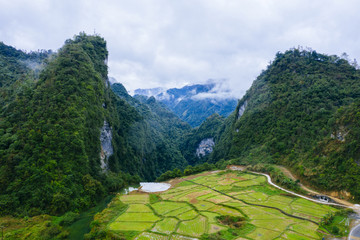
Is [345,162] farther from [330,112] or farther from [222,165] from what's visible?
[222,165]

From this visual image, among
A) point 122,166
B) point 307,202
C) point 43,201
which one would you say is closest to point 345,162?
point 307,202

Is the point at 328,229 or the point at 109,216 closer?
the point at 328,229

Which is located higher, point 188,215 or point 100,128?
point 100,128

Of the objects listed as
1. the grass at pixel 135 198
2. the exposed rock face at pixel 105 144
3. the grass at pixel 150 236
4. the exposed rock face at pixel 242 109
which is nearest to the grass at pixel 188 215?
the grass at pixel 150 236

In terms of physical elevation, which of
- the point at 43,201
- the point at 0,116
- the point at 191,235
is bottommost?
the point at 191,235

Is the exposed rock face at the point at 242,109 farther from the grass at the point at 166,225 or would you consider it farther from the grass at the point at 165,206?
the grass at the point at 166,225

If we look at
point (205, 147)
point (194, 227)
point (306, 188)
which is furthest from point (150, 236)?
point (205, 147)

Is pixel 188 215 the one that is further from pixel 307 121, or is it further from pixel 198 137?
pixel 198 137
